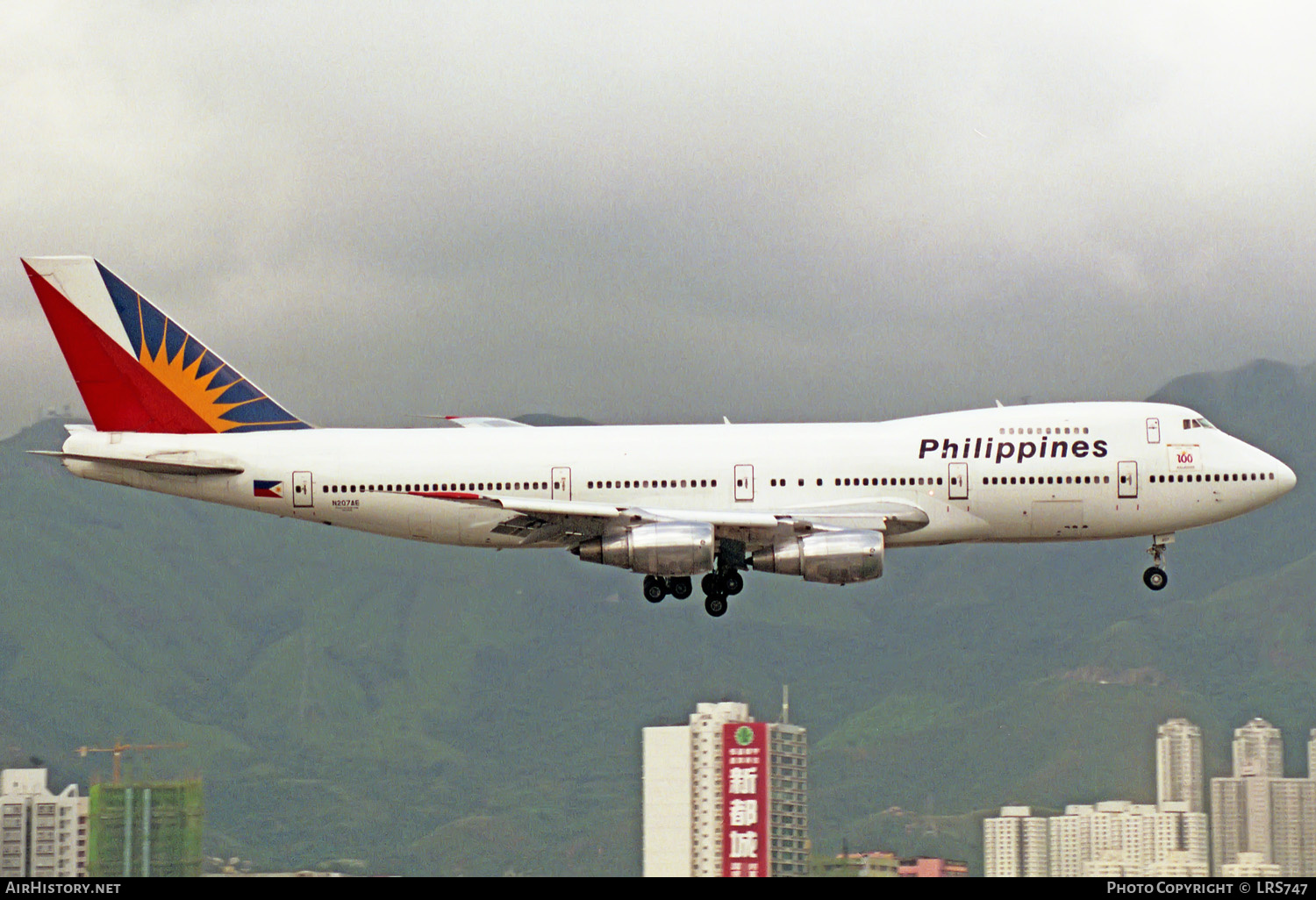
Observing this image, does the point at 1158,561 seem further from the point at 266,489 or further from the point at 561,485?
the point at 266,489

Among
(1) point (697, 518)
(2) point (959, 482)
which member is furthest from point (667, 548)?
(2) point (959, 482)

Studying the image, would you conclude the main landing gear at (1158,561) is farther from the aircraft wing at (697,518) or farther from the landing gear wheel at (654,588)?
the landing gear wheel at (654,588)

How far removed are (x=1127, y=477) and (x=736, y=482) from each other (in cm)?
1321

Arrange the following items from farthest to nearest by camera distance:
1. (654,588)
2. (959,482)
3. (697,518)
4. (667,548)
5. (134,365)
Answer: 1. (134,365)
2. (654,588)
3. (959,482)
4. (697,518)
5. (667,548)

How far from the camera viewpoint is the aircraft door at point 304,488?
6088 cm

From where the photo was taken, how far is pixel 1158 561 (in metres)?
62.3

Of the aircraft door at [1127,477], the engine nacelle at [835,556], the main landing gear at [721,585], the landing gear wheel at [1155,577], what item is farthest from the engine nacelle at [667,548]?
the landing gear wheel at [1155,577]

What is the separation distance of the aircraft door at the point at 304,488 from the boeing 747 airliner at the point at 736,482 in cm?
6

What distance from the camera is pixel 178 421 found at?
207 feet

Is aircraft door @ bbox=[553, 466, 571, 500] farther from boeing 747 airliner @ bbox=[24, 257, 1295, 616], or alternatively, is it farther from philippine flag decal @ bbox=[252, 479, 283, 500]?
philippine flag decal @ bbox=[252, 479, 283, 500]

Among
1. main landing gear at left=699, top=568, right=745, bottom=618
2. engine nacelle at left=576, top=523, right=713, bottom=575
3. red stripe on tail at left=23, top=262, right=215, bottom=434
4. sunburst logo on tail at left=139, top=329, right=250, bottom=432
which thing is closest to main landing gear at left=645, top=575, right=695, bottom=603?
main landing gear at left=699, top=568, right=745, bottom=618

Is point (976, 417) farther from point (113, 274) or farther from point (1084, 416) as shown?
point (113, 274)

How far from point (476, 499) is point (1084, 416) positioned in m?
20.9
